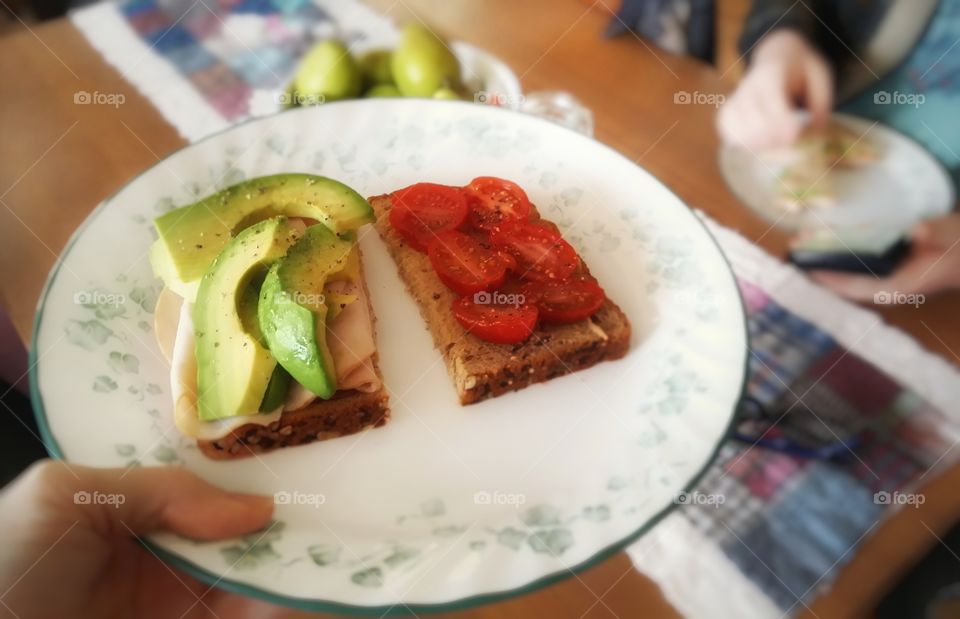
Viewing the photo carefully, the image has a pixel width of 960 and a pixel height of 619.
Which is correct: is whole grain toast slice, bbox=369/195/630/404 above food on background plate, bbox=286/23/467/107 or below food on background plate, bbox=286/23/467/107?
below

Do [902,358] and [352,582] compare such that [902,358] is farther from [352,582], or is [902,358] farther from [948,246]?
[352,582]

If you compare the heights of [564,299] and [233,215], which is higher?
[233,215]

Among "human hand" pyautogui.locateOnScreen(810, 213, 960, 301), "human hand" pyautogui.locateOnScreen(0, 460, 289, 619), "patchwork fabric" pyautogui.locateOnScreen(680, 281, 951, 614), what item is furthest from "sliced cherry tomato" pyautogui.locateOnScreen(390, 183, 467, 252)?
"human hand" pyautogui.locateOnScreen(810, 213, 960, 301)

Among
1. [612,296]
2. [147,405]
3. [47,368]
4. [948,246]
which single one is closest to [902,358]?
[948,246]

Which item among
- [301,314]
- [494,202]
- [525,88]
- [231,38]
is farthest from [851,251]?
[231,38]

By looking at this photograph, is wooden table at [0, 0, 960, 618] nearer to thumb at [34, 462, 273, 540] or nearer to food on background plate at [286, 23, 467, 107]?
food on background plate at [286, 23, 467, 107]

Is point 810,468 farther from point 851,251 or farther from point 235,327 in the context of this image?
point 235,327
